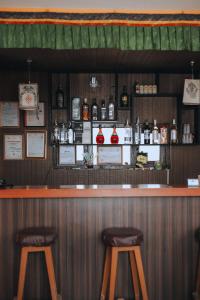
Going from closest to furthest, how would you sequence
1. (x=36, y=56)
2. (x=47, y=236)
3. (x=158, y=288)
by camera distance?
1. (x=47, y=236)
2. (x=158, y=288)
3. (x=36, y=56)

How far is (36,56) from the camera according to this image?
169 inches

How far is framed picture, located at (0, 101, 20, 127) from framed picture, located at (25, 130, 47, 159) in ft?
0.81

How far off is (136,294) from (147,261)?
297mm

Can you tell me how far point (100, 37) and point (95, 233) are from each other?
6.12 ft

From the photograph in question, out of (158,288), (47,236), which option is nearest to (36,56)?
(47,236)

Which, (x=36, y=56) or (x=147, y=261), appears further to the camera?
(x=36, y=56)

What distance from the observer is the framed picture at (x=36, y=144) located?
5281 mm

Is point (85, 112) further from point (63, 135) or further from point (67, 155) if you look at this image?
point (67, 155)

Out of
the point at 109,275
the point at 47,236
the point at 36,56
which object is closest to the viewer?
the point at 47,236

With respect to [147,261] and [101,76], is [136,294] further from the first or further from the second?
[101,76]

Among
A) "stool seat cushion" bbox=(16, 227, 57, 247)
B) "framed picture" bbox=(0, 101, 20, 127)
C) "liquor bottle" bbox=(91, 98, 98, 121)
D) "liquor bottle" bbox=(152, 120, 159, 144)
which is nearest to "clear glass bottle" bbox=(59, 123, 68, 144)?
"liquor bottle" bbox=(91, 98, 98, 121)

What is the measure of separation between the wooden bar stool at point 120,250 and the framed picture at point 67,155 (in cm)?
227

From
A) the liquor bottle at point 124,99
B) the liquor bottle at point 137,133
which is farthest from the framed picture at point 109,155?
the liquor bottle at point 124,99

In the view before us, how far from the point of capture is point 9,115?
526cm
